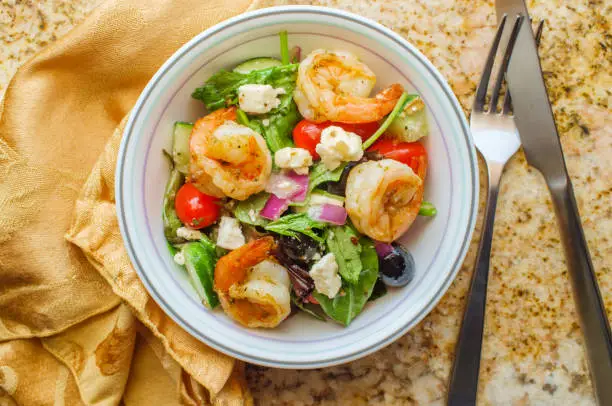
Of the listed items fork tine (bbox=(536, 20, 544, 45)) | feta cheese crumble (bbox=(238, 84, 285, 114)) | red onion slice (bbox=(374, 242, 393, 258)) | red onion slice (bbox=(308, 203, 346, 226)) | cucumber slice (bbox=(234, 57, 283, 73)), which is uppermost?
fork tine (bbox=(536, 20, 544, 45))

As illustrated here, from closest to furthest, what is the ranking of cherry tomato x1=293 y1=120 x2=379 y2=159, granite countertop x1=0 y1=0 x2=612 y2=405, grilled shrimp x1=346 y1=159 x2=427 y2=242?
grilled shrimp x1=346 y1=159 x2=427 y2=242 < cherry tomato x1=293 y1=120 x2=379 y2=159 < granite countertop x1=0 y1=0 x2=612 y2=405

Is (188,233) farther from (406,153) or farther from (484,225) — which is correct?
(484,225)

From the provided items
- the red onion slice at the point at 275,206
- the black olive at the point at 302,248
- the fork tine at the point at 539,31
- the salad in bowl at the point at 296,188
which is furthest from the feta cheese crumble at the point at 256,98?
the fork tine at the point at 539,31

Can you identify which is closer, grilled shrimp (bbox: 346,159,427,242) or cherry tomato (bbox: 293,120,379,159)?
grilled shrimp (bbox: 346,159,427,242)

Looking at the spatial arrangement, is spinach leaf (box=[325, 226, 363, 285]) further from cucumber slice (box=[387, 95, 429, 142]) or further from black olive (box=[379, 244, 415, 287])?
cucumber slice (box=[387, 95, 429, 142])

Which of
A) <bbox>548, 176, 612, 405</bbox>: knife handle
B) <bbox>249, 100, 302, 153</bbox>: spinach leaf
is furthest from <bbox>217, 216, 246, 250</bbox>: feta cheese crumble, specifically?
<bbox>548, 176, 612, 405</bbox>: knife handle

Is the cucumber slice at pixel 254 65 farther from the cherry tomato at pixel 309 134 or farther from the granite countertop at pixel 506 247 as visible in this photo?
the granite countertop at pixel 506 247

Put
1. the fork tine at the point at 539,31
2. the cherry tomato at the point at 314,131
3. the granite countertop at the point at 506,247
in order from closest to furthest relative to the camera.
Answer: the cherry tomato at the point at 314,131 → the fork tine at the point at 539,31 → the granite countertop at the point at 506,247
